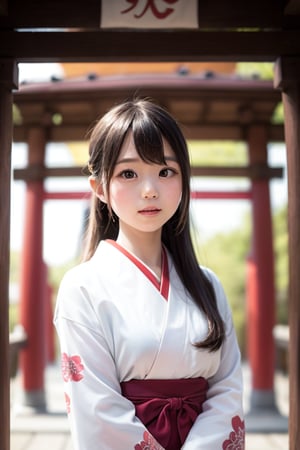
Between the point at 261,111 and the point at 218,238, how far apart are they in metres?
14.5

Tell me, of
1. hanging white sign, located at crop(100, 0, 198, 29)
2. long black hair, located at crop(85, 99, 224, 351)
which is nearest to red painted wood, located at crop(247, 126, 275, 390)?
hanging white sign, located at crop(100, 0, 198, 29)

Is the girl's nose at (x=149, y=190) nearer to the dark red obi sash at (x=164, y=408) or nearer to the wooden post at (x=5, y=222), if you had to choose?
the dark red obi sash at (x=164, y=408)

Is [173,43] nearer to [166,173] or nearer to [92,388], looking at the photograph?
[166,173]

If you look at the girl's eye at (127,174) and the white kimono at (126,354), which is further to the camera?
the girl's eye at (127,174)

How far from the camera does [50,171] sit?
7059 millimetres

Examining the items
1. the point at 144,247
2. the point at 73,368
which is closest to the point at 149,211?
the point at 144,247

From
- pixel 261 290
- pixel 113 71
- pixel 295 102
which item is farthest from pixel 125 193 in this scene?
pixel 113 71

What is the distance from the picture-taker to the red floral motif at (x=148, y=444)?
1959mm

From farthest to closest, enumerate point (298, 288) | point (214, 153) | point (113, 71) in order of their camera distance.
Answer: point (214, 153) < point (113, 71) < point (298, 288)

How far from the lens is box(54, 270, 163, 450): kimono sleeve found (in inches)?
77.2

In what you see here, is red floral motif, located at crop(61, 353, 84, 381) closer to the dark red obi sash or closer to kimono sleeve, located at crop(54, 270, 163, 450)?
kimono sleeve, located at crop(54, 270, 163, 450)

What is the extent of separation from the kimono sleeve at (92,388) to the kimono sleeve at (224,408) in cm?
18

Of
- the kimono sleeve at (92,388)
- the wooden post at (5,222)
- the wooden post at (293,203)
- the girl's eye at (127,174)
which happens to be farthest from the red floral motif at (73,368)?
the wooden post at (293,203)

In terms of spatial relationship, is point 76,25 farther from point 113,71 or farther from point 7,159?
point 113,71
